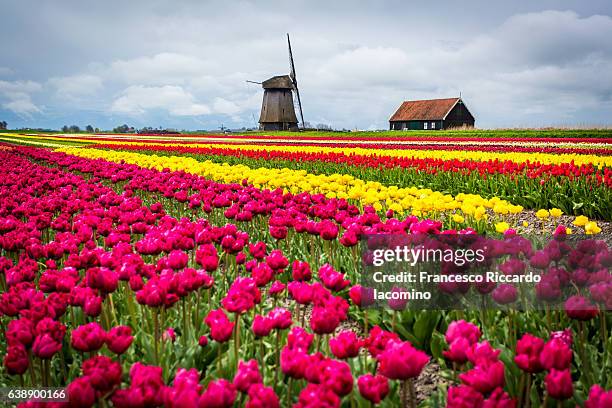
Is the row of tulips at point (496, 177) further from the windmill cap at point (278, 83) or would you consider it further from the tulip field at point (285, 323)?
the windmill cap at point (278, 83)

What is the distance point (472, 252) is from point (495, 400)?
1879 mm

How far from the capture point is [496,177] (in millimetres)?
9875

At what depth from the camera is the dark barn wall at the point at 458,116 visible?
194 feet

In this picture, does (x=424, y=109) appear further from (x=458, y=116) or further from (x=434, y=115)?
(x=458, y=116)

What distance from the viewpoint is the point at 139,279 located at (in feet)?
9.05

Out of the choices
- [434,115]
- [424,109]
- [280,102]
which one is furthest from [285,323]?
[424,109]

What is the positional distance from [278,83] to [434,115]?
20.0 metres

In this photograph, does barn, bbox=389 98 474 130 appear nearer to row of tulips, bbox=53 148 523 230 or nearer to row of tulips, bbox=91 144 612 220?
row of tulips, bbox=91 144 612 220

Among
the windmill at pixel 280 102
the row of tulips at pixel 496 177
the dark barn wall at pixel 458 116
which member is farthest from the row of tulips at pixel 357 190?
the dark barn wall at pixel 458 116

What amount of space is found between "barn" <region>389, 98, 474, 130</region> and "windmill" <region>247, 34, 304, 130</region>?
1567cm

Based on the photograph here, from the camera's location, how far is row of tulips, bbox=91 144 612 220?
8.15 m

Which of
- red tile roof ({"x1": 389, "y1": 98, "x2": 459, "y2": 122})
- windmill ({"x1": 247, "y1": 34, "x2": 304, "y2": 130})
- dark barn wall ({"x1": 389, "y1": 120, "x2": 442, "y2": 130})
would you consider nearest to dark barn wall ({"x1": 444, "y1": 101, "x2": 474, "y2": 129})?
red tile roof ({"x1": 389, "y1": 98, "x2": 459, "y2": 122})

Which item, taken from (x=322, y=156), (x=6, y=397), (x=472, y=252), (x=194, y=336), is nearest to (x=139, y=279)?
(x=194, y=336)

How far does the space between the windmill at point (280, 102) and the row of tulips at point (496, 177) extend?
41.4 metres
